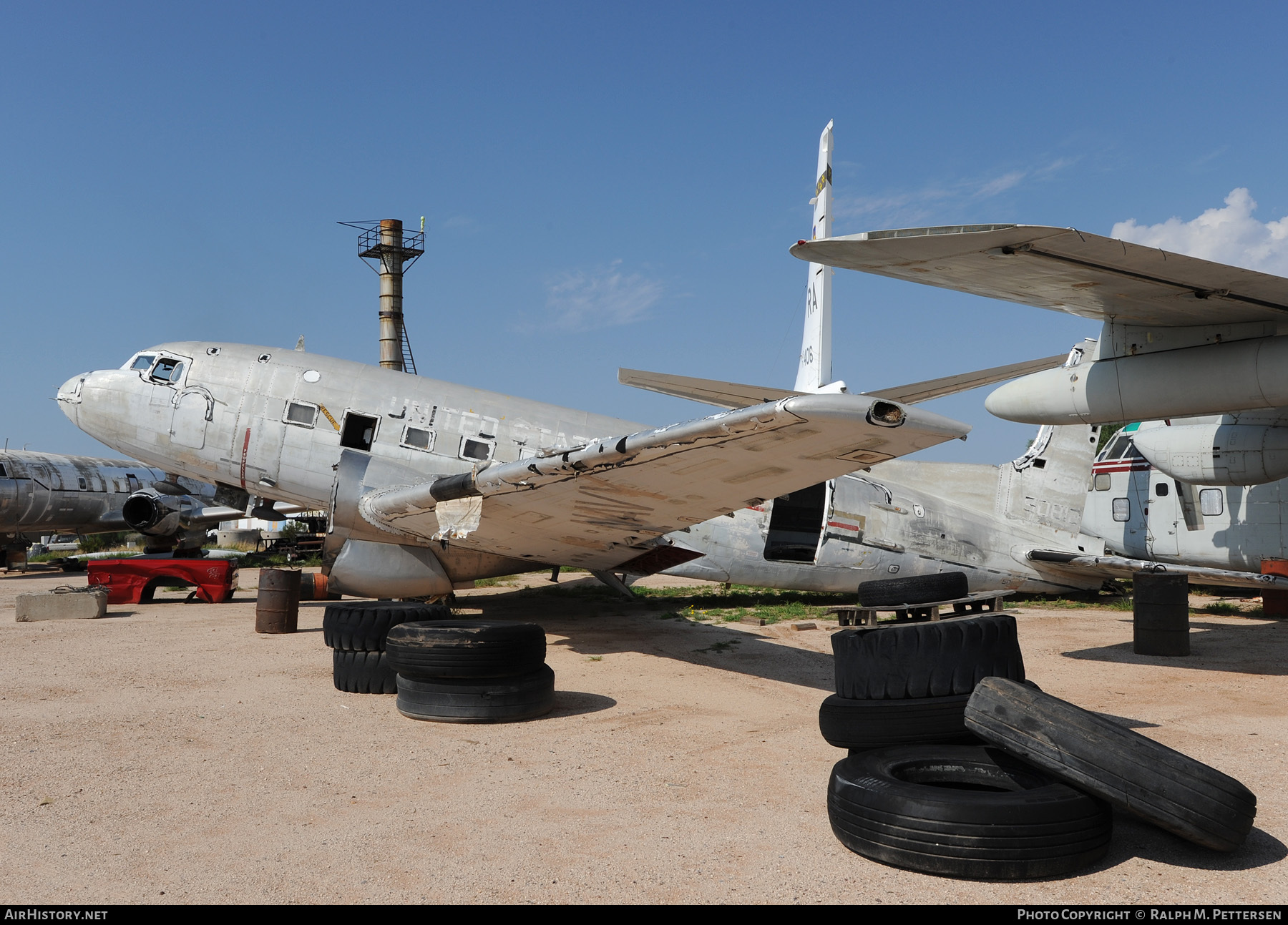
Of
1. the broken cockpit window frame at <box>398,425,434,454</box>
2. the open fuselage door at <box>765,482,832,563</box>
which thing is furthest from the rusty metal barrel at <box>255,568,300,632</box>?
the open fuselage door at <box>765,482,832,563</box>

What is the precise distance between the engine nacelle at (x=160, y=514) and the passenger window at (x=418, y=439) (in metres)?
19.0

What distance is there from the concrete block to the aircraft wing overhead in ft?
43.1

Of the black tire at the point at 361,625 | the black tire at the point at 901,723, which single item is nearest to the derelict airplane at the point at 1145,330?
the black tire at the point at 901,723

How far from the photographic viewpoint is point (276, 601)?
12008 millimetres

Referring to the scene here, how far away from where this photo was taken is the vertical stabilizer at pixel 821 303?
2344cm

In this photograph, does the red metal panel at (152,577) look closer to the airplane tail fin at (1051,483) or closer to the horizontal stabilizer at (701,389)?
the horizontal stabilizer at (701,389)

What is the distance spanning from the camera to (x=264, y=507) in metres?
18.8

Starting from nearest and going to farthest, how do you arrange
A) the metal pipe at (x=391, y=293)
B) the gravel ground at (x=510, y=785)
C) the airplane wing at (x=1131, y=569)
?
the gravel ground at (x=510, y=785) < the airplane wing at (x=1131, y=569) < the metal pipe at (x=391, y=293)

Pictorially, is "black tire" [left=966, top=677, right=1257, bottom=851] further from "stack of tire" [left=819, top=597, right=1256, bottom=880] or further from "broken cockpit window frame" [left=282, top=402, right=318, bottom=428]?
"broken cockpit window frame" [left=282, top=402, right=318, bottom=428]

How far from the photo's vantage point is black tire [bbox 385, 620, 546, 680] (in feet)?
22.8

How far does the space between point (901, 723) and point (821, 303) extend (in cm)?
1962

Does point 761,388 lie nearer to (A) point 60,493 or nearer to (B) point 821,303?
(B) point 821,303

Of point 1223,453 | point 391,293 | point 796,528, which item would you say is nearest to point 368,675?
point 796,528
